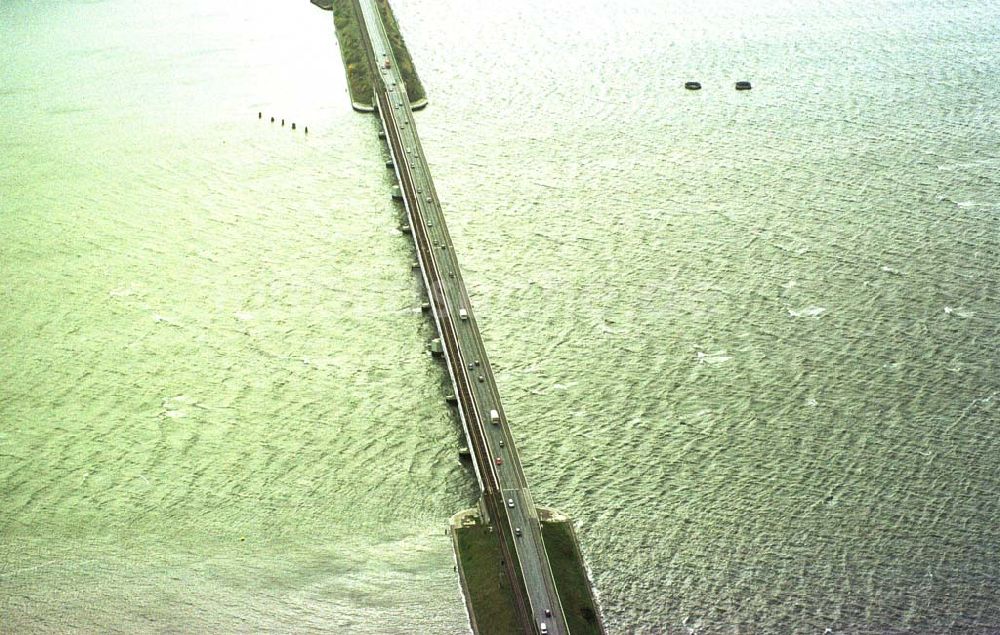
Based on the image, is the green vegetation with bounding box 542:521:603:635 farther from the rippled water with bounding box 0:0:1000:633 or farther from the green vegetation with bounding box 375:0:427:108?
the green vegetation with bounding box 375:0:427:108

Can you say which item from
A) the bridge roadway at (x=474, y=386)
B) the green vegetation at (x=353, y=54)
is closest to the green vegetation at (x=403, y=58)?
the bridge roadway at (x=474, y=386)

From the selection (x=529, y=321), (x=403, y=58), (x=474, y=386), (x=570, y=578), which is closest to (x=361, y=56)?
(x=403, y=58)

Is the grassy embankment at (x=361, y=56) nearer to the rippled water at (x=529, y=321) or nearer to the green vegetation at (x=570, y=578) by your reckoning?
the rippled water at (x=529, y=321)

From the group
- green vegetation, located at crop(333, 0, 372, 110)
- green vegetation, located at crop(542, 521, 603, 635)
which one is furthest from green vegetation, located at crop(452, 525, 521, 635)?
green vegetation, located at crop(333, 0, 372, 110)

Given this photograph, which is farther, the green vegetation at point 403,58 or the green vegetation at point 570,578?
the green vegetation at point 403,58

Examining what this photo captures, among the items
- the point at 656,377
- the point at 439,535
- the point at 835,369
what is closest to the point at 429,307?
the point at 656,377

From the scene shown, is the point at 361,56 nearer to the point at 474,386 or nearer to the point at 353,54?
the point at 353,54

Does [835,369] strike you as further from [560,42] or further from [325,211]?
[560,42]
